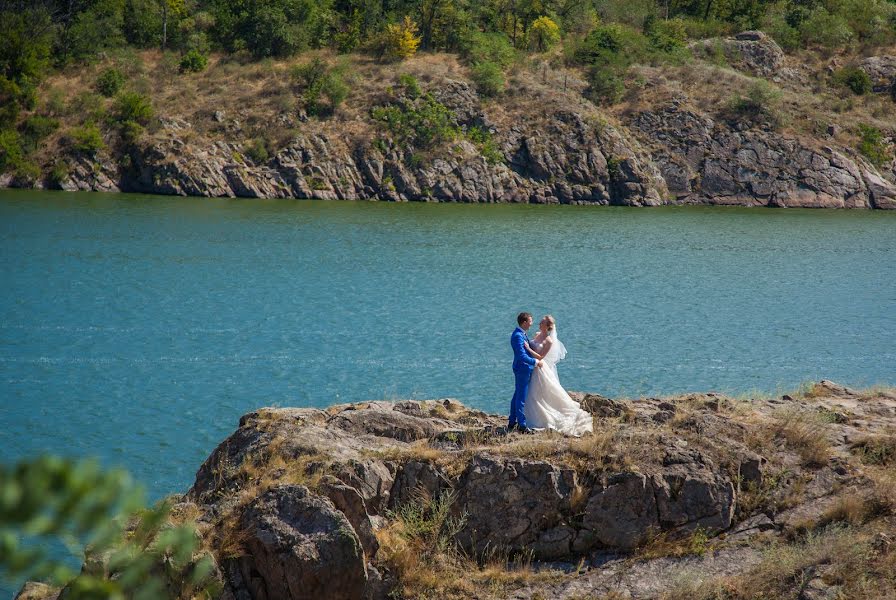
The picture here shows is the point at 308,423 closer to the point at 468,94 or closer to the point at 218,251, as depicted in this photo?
the point at 218,251

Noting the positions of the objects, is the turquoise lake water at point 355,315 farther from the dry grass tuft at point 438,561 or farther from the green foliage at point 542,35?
the green foliage at point 542,35

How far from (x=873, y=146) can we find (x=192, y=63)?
65.3 m

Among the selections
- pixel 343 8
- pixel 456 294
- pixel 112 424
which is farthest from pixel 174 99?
pixel 112 424

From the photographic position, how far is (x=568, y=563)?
1173 cm

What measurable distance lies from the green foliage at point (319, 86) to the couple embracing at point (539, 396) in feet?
221

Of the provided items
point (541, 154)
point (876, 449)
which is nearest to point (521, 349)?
point (876, 449)

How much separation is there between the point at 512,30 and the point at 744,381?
7763cm

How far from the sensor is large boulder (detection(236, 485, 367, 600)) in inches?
412

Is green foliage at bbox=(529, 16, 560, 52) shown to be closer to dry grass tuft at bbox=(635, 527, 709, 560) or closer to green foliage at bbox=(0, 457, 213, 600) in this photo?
dry grass tuft at bbox=(635, 527, 709, 560)

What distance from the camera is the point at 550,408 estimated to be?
45.0ft

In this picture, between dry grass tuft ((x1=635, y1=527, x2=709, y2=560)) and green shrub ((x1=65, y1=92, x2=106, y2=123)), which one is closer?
dry grass tuft ((x1=635, y1=527, x2=709, y2=560))

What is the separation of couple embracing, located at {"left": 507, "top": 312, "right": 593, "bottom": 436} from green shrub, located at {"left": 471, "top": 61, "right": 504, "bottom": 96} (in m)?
72.0

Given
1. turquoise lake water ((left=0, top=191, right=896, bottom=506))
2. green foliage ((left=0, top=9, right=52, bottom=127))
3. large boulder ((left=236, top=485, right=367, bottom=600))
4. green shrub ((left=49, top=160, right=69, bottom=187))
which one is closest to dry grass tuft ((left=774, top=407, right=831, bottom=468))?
large boulder ((left=236, top=485, right=367, bottom=600))

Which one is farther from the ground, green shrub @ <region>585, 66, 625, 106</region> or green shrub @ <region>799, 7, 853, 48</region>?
green shrub @ <region>799, 7, 853, 48</region>
